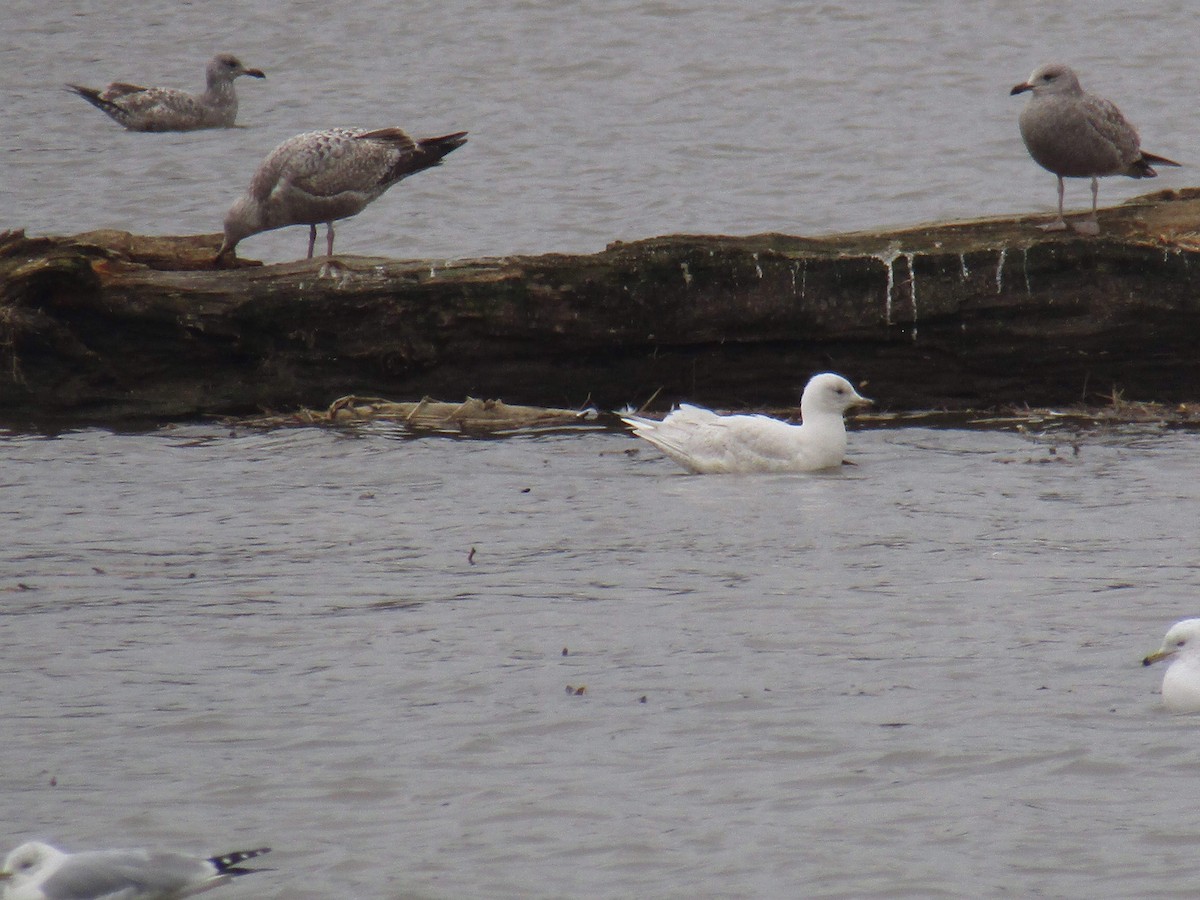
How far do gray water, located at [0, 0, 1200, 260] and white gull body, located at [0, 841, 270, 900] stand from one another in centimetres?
1284

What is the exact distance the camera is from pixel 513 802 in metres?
5.36

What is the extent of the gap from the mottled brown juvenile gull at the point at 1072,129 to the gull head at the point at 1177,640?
586 cm

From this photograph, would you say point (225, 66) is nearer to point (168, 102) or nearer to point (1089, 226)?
point (168, 102)

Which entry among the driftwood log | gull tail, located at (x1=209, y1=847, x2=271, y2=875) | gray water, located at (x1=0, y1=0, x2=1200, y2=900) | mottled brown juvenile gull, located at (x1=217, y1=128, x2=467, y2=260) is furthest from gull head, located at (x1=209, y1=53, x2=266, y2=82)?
gull tail, located at (x1=209, y1=847, x2=271, y2=875)

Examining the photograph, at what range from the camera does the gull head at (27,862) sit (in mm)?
4508

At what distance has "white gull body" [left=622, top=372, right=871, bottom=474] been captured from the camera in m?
10.1

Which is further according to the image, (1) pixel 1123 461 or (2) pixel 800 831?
(1) pixel 1123 461

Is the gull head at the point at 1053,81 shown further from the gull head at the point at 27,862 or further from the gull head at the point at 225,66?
the gull head at the point at 225,66

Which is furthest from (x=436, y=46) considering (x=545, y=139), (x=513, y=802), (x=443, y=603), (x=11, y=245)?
(x=513, y=802)

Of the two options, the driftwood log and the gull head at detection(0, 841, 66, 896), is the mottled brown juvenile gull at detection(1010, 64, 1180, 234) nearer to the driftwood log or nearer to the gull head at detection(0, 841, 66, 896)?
the driftwood log

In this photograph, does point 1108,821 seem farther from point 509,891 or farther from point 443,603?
point 443,603

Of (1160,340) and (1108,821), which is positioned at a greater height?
(1160,340)

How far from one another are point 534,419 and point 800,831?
6.22 meters

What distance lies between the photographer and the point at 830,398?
10.2m
